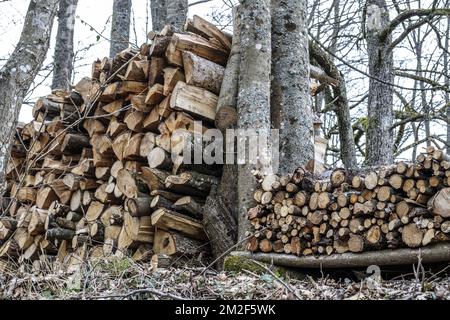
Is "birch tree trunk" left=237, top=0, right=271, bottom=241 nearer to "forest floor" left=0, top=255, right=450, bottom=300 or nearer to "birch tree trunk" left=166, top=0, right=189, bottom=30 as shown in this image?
"forest floor" left=0, top=255, right=450, bottom=300

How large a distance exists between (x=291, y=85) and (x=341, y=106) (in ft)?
7.08

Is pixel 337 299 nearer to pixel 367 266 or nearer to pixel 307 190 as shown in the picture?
pixel 367 266

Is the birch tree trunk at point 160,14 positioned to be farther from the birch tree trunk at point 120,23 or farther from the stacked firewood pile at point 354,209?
the stacked firewood pile at point 354,209

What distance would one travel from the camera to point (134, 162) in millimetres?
5168

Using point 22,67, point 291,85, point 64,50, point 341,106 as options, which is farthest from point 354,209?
point 64,50

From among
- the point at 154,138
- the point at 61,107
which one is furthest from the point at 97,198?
the point at 61,107

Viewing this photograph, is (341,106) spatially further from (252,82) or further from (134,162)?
(134,162)

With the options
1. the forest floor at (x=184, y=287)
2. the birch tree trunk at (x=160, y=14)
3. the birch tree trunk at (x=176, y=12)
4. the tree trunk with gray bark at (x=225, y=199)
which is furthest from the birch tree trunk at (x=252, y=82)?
the birch tree trunk at (x=160, y=14)

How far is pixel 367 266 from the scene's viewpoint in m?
3.75

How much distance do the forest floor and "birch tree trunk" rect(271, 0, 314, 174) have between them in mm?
1774

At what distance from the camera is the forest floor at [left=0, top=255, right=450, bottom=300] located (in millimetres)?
2734

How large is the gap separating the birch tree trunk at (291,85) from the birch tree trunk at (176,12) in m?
2.20

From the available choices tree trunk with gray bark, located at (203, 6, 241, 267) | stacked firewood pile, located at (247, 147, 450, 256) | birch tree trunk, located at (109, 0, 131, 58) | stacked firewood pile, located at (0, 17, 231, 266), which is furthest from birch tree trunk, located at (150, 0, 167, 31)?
stacked firewood pile, located at (247, 147, 450, 256)

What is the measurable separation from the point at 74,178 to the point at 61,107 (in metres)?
1.05
